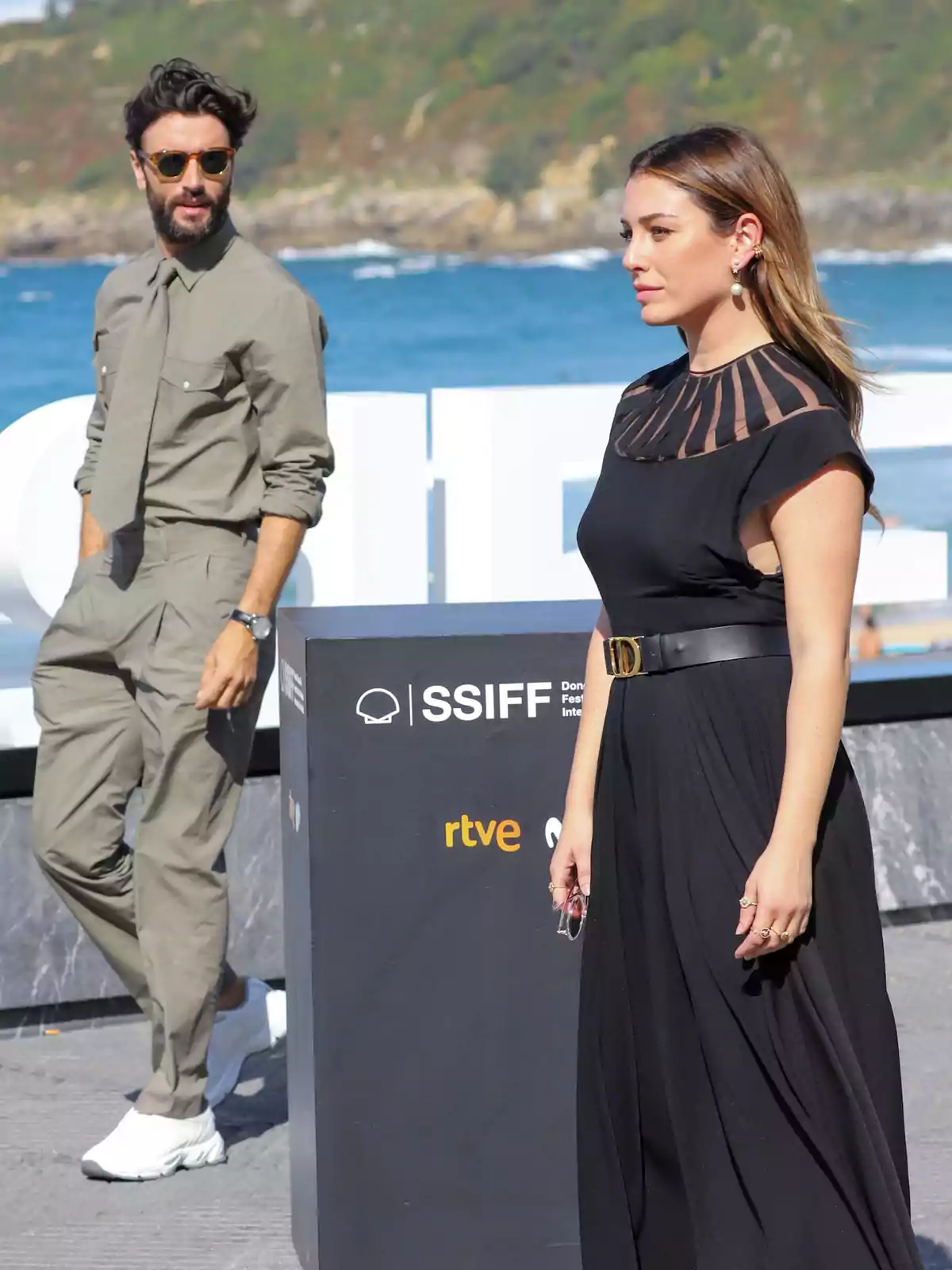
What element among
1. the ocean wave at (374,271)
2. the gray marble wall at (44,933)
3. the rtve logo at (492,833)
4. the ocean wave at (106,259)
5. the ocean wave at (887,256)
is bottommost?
the gray marble wall at (44,933)

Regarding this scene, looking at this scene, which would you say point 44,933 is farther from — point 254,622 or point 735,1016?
point 735,1016

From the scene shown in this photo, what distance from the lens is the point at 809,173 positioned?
22.6ft

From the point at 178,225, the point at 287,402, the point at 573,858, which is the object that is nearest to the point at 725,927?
the point at 573,858

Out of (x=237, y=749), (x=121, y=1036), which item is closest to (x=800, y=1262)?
(x=237, y=749)

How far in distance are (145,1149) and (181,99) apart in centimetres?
212

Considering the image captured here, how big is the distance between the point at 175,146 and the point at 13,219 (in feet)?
6.33

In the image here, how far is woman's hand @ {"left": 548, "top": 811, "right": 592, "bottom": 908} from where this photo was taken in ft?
10.4

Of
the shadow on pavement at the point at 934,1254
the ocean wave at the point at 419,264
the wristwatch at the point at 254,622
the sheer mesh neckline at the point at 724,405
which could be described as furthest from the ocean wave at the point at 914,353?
the sheer mesh neckline at the point at 724,405

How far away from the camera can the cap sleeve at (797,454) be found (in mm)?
2768

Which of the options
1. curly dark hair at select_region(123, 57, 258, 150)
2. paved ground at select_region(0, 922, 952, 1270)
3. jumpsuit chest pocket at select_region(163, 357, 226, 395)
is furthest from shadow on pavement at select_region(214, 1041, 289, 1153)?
curly dark hair at select_region(123, 57, 258, 150)

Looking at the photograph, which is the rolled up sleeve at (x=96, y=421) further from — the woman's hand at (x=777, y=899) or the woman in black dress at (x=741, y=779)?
the woman's hand at (x=777, y=899)

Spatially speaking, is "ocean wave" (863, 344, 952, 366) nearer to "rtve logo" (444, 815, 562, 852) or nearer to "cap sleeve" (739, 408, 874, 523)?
"rtve logo" (444, 815, 562, 852)

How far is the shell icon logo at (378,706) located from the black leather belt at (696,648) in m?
0.59

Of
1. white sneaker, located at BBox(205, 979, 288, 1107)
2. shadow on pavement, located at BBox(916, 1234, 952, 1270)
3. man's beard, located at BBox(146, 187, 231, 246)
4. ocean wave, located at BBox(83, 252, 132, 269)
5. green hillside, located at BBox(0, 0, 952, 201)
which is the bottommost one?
shadow on pavement, located at BBox(916, 1234, 952, 1270)
